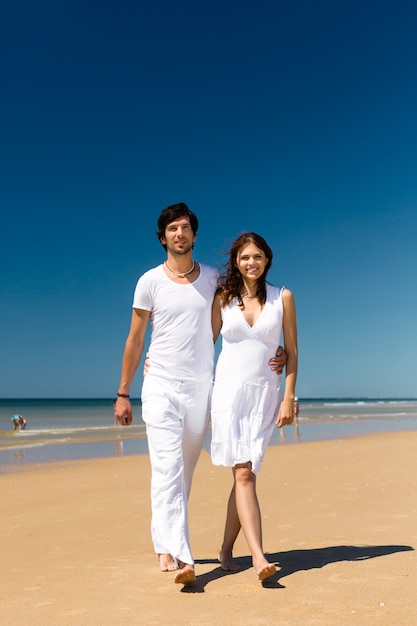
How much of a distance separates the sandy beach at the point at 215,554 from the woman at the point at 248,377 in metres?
0.47

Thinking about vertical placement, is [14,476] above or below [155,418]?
below

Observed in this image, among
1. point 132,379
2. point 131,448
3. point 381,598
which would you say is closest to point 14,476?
point 131,448

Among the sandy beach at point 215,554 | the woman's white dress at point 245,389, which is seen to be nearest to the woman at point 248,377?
the woman's white dress at point 245,389

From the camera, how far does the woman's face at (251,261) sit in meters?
4.15

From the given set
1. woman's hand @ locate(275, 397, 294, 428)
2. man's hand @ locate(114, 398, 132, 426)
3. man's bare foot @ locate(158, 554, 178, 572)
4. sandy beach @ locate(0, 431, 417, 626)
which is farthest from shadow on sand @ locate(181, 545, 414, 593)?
man's hand @ locate(114, 398, 132, 426)

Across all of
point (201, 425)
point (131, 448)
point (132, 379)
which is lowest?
point (131, 448)

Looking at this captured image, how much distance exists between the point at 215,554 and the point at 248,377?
1641 millimetres

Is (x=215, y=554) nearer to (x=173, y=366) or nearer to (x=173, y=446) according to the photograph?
(x=173, y=446)

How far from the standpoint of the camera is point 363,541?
4.91 metres

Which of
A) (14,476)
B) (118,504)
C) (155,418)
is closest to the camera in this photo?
(155,418)

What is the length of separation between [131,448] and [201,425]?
12.8m

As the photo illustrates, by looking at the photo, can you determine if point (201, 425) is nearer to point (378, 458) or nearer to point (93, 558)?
point (93, 558)

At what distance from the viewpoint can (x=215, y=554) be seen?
4.82 metres

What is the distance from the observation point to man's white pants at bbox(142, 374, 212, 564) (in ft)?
12.7
